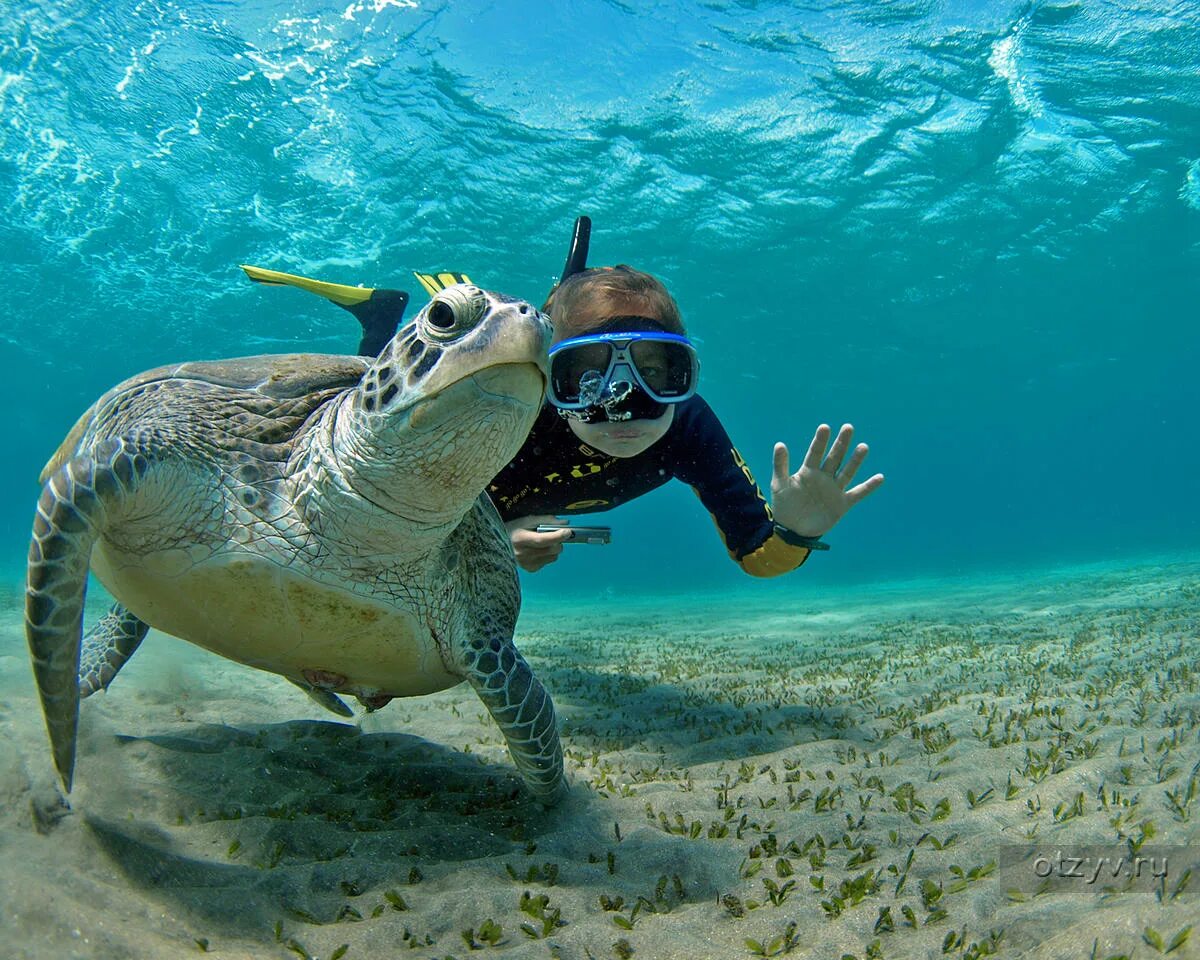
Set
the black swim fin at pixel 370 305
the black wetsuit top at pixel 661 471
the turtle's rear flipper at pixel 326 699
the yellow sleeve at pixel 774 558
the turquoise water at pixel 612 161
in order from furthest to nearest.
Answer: the turquoise water at pixel 612 161, the black swim fin at pixel 370 305, the black wetsuit top at pixel 661 471, the yellow sleeve at pixel 774 558, the turtle's rear flipper at pixel 326 699

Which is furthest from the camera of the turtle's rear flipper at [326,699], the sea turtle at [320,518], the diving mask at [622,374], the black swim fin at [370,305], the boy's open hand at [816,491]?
the black swim fin at [370,305]

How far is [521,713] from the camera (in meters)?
3.03

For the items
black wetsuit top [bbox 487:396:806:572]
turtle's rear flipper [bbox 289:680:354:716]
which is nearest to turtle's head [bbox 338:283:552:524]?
turtle's rear flipper [bbox 289:680:354:716]

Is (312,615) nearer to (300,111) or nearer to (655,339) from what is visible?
(655,339)

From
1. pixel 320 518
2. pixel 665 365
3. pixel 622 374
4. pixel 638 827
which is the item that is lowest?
pixel 638 827

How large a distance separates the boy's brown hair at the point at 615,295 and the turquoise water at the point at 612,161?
12.1m

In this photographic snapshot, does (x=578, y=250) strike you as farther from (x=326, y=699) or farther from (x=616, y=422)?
(x=326, y=699)

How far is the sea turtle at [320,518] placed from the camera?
231 cm

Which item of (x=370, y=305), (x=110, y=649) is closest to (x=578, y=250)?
(x=370, y=305)

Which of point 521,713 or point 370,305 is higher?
point 370,305

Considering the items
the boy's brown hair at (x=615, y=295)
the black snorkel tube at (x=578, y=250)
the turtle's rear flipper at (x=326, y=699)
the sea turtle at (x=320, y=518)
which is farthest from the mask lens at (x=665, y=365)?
the turtle's rear flipper at (x=326, y=699)

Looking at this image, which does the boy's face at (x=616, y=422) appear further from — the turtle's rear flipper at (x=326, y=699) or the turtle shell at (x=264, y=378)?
the turtle's rear flipper at (x=326, y=699)

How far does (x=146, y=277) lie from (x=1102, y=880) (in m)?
30.5

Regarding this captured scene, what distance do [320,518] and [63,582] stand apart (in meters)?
0.85
